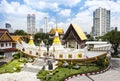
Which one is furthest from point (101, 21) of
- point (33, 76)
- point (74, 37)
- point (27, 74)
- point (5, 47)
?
point (33, 76)

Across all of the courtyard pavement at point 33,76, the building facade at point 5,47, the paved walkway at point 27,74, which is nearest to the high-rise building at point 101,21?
the building facade at point 5,47

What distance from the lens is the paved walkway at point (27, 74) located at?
2584cm

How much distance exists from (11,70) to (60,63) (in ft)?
25.3

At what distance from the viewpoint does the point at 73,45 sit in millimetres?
54250

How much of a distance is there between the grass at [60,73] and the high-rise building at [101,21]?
131046 millimetres

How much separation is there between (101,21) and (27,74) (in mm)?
138373

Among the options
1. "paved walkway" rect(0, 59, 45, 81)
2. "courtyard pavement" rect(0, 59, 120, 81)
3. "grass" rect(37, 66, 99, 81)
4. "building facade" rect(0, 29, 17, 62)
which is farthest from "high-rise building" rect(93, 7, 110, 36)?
"courtyard pavement" rect(0, 59, 120, 81)

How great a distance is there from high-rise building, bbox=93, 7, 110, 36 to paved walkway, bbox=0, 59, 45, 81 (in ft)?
433

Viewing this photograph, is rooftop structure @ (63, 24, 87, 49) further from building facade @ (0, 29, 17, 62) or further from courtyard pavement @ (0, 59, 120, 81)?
courtyard pavement @ (0, 59, 120, 81)

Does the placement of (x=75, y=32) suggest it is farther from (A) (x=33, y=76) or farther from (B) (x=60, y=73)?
(A) (x=33, y=76)

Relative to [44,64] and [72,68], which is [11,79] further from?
[72,68]

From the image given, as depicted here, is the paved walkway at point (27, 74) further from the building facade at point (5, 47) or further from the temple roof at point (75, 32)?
the temple roof at point (75, 32)

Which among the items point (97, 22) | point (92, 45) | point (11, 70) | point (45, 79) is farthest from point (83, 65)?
point (97, 22)

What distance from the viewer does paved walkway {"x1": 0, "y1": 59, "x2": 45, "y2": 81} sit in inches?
1017
